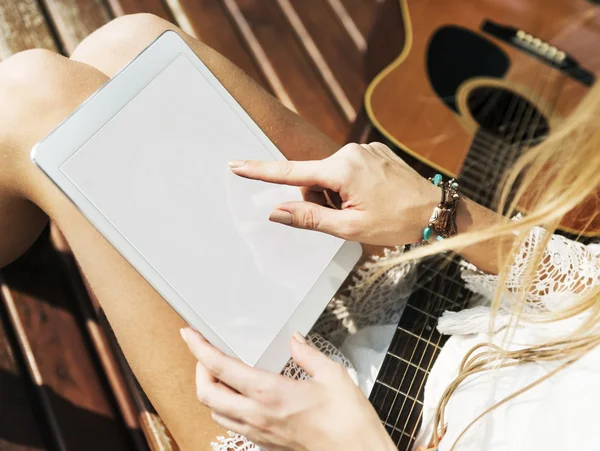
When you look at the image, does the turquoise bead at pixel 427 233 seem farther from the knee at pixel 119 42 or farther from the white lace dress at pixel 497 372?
the knee at pixel 119 42

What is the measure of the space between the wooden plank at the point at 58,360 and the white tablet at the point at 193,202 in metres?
0.24

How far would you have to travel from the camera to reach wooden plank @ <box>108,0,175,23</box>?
3.30 ft

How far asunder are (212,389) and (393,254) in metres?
0.29

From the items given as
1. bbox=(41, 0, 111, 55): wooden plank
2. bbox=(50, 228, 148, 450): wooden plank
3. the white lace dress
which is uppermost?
bbox=(41, 0, 111, 55): wooden plank

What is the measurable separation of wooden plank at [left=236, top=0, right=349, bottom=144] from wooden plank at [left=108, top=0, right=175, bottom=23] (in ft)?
0.53

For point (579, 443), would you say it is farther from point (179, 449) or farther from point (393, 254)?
point (179, 449)

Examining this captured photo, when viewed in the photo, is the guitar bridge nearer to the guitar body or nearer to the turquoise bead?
the guitar body

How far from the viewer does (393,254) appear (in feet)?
2.11

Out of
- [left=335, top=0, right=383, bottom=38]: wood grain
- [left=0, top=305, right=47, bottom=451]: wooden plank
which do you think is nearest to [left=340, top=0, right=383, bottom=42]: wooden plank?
[left=335, top=0, right=383, bottom=38]: wood grain

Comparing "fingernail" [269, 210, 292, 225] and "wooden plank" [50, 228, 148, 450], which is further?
"wooden plank" [50, 228, 148, 450]

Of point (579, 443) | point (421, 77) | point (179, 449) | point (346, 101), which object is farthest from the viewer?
point (346, 101)

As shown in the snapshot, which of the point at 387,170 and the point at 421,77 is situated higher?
the point at 421,77

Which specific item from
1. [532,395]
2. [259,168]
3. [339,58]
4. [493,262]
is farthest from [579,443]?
[339,58]

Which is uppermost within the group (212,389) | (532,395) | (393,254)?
(393,254)
